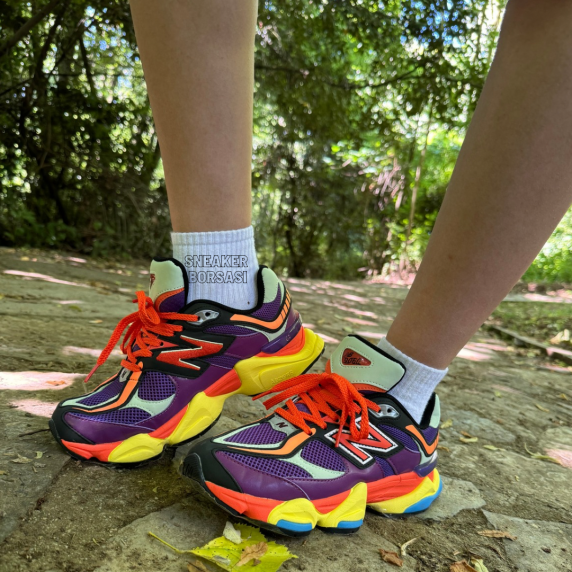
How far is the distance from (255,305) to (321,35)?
4.67 metres

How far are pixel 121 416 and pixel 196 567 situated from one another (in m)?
0.33

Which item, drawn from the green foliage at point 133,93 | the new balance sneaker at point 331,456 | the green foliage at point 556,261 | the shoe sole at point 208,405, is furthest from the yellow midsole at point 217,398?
the green foliage at point 556,261

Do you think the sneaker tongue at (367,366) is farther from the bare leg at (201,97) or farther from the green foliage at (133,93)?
the green foliage at (133,93)

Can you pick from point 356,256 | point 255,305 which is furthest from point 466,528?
point 356,256

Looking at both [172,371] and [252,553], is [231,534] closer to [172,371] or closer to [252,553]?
[252,553]

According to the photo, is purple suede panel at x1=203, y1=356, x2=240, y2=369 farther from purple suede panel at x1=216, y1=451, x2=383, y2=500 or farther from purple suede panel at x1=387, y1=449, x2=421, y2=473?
purple suede panel at x1=387, y1=449, x2=421, y2=473

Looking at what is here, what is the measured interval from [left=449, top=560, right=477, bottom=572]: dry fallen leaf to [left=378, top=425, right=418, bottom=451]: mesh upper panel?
20 centimetres

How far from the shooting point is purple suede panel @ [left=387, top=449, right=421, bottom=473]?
3.06ft

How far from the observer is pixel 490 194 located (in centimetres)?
85

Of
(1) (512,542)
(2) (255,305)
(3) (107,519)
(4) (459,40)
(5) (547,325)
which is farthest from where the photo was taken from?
(4) (459,40)

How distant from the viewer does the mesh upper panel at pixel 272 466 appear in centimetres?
82

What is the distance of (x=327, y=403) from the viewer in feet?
3.19

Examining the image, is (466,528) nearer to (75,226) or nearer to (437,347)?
(437,347)

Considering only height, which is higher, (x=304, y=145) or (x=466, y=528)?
(x=304, y=145)
